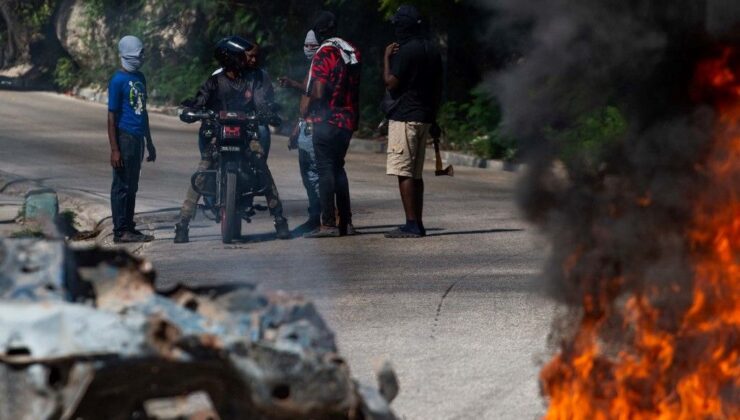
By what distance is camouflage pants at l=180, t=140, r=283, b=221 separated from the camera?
12047 millimetres

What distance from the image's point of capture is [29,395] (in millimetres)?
4078

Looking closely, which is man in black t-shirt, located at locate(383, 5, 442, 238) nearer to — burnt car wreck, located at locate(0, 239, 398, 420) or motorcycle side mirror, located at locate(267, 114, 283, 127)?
motorcycle side mirror, located at locate(267, 114, 283, 127)

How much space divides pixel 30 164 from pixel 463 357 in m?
12.3

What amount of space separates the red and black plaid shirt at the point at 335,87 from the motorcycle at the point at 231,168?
1.43 ft

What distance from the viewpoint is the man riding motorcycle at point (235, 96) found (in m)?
12.0

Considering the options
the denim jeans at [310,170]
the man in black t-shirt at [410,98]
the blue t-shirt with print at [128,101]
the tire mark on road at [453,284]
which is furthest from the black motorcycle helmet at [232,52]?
the tire mark on road at [453,284]

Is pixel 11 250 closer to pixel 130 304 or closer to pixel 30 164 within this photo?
pixel 130 304

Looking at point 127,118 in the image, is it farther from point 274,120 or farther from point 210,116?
point 274,120

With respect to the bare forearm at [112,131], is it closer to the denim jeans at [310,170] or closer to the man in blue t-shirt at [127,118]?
the man in blue t-shirt at [127,118]

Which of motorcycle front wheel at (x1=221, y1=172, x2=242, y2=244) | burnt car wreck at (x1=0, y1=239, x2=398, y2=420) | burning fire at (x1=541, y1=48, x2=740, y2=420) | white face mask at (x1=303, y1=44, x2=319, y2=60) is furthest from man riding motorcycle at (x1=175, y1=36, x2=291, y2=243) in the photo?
burnt car wreck at (x1=0, y1=239, x2=398, y2=420)

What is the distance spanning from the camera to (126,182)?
1202cm

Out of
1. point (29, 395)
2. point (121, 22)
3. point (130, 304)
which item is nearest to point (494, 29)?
point (130, 304)

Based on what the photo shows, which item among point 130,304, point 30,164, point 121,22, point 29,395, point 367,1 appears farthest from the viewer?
point 121,22

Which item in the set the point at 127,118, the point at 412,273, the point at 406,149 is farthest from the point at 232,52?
the point at 412,273
